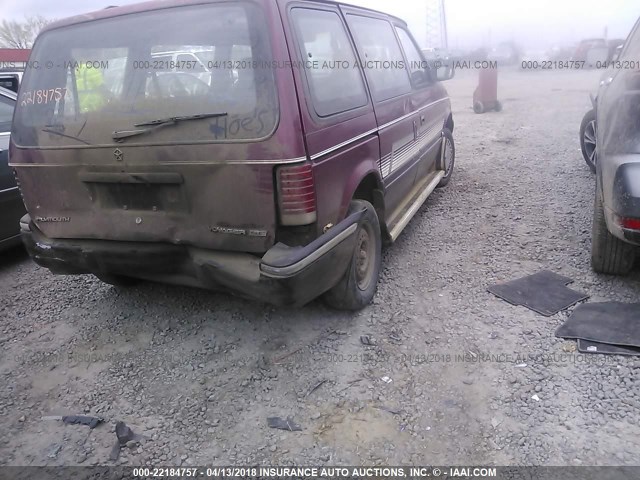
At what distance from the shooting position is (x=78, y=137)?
281cm

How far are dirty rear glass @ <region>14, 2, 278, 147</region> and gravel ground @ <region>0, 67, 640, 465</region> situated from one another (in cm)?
131

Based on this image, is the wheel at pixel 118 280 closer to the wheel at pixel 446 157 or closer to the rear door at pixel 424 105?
the rear door at pixel 424 105

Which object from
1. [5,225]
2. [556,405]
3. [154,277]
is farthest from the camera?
[5,225]

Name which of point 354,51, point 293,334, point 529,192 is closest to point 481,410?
point 293,334

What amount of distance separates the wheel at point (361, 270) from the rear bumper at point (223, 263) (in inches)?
8.2

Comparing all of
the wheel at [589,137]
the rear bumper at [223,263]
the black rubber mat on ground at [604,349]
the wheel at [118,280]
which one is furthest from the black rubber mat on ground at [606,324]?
the wheel at [589,137]

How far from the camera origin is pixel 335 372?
→ 285 cm

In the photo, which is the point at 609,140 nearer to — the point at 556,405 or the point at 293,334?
the point at 556,405

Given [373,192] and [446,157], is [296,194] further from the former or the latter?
[446,157]

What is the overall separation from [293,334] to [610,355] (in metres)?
1.84

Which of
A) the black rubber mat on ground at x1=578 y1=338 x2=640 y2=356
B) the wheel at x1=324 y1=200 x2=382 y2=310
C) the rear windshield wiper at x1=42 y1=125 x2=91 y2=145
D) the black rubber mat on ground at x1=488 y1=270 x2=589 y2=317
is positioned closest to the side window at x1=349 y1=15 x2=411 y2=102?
the wheel at x1=324 y1=200 x2=382 y2=310

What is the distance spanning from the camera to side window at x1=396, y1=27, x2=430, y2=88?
468 centimetres

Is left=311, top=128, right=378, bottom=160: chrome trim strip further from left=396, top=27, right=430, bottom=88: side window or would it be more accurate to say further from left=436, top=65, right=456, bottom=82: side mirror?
left=436, top=65, right=456, bottom=82: side mirror

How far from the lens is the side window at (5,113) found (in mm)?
4621
